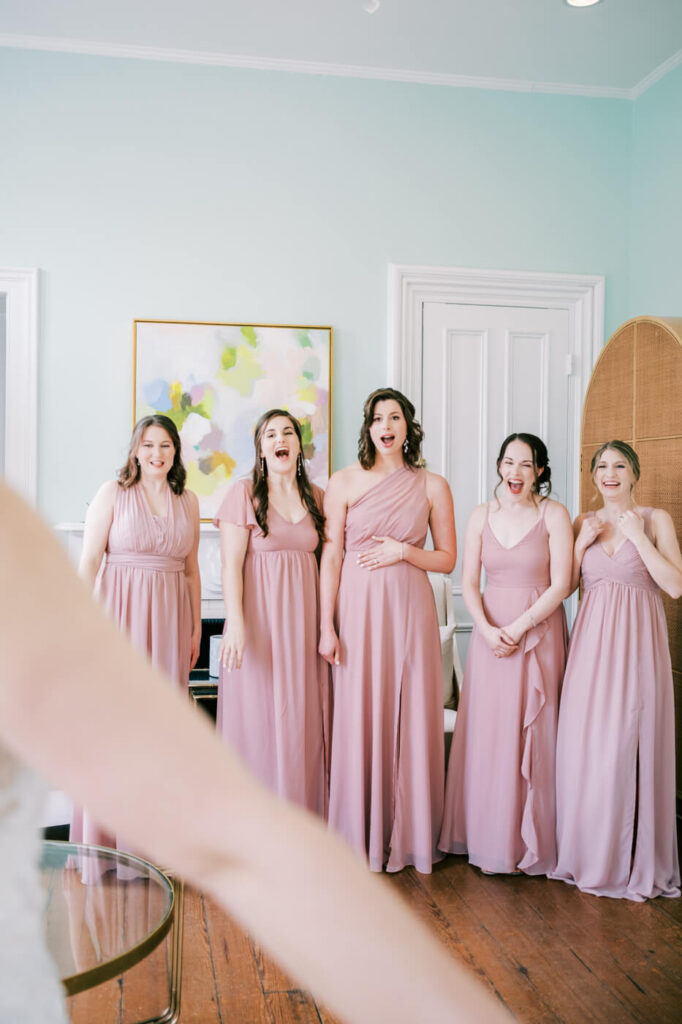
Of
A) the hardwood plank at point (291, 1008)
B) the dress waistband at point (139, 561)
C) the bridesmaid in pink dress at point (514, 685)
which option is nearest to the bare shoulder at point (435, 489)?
the bridesmaid in pink dress at point (514, 685)

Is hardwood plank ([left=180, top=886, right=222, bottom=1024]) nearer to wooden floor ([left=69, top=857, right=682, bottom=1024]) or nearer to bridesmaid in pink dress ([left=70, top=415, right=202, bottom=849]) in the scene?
wooden floor ([left=69, top=857, right=682, bottom=1024])

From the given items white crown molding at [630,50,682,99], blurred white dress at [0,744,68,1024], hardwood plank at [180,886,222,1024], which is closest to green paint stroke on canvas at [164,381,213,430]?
hardwood plank at [180,886,222,1024]

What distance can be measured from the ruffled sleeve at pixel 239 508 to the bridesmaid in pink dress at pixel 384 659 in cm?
32

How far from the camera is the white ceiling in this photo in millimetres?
3855

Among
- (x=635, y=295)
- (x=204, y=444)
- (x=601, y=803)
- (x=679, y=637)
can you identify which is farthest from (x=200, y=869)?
(x=635, y=295)

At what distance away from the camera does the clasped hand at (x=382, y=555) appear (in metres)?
3.18

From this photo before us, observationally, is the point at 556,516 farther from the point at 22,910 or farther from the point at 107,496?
the point at 22,910

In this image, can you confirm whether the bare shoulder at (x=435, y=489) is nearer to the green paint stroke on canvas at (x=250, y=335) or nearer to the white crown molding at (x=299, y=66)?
the green paint stroke on canvas at (x=250, y=335)

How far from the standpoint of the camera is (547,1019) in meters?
2.13

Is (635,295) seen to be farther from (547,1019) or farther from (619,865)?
(547,1019)

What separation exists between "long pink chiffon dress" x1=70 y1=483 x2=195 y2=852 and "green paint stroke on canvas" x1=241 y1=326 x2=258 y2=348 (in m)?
1.42

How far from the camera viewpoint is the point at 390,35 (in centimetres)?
411

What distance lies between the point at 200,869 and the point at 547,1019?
227 centimetres

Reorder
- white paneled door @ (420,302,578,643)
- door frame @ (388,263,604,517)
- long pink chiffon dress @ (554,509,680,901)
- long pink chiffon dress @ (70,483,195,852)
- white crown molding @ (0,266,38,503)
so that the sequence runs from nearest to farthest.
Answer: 1. long pink chiffon dress @ (554,509,680,901)
2. long pink chiffon dress @ (70,483,195,852)
3. white crown molding @ (0,266,38,503)
4. door frame @ (388,263,604,517)
5. white paneled door @ (420,302,578,643)
